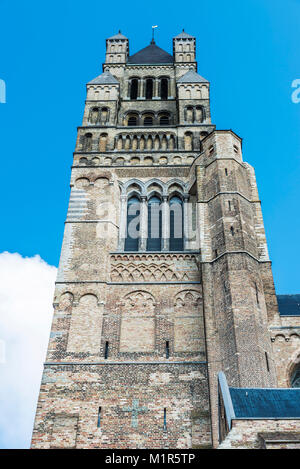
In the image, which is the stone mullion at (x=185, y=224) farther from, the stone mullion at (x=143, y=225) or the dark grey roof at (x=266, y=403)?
the dark grey roof at (x=266, y=403)

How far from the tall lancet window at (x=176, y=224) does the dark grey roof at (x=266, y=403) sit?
10043 mm

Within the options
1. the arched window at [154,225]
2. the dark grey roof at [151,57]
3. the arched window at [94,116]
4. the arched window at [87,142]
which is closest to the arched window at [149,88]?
the dark grey roof at [151,57]

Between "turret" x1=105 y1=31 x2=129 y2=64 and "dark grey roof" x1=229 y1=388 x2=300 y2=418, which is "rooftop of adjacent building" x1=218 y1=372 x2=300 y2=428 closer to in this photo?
"dark grey roof" x1=229 y1=388 x2=300 y2=418

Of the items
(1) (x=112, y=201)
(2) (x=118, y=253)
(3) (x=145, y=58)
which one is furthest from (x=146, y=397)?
(3) (x=145, y=58)

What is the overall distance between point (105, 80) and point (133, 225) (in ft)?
36.9

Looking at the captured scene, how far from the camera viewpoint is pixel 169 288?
20.0 meters

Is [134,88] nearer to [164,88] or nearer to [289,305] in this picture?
[164,88]

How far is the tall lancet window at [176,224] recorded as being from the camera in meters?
22.3

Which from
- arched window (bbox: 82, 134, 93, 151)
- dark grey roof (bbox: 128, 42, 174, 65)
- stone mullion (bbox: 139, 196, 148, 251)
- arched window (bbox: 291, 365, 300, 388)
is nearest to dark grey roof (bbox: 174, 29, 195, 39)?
dark grey roof (bbox: 128, 42, 174, 65)

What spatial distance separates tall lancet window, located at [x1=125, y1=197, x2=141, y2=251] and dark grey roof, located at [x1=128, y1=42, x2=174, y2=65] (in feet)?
44.8

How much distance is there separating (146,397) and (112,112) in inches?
→ 653

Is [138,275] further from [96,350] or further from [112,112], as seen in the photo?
[112,112]

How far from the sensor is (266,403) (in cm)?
1223

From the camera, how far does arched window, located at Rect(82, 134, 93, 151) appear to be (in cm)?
2592
